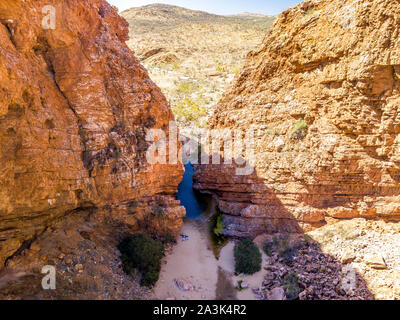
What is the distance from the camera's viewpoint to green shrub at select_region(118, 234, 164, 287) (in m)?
9.62

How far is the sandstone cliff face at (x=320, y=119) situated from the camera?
9719 mm

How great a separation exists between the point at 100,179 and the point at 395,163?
35.4 ft

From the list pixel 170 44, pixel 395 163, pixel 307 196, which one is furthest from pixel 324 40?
pixel 170 44

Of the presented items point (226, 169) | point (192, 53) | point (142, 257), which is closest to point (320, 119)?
point (226, 169)

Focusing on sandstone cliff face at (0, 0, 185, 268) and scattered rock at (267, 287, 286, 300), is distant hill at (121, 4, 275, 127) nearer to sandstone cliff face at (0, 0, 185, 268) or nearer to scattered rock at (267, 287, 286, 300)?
sandstone cliff face at (0, 0, 185, 268)

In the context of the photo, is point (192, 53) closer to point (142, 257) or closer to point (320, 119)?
point (320, 119)

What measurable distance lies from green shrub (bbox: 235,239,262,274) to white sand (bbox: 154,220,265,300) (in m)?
0.27

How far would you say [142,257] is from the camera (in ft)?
32.4

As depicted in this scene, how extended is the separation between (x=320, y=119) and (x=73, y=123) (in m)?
9.80

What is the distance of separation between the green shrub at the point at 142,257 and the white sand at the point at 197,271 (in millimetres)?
476

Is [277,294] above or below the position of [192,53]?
below

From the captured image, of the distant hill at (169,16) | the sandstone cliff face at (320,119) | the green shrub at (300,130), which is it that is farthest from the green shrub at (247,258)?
the distant hill at (169,16)

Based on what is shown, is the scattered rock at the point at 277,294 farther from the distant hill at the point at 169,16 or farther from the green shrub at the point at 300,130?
the distant hill at the point at 169,16

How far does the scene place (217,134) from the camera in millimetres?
15750
